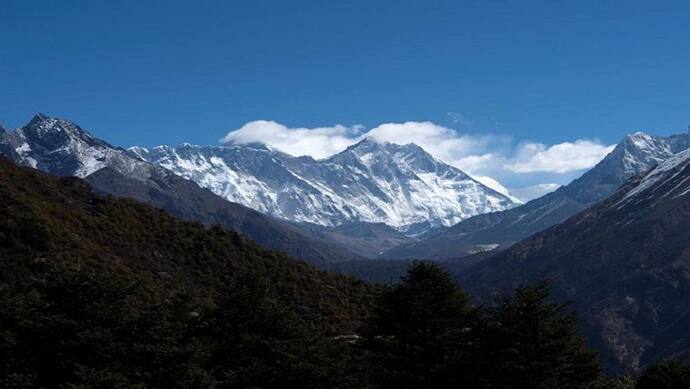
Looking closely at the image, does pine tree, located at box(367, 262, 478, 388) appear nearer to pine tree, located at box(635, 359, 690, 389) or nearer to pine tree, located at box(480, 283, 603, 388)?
pine tree, located at box(480, 283, 603, 388)

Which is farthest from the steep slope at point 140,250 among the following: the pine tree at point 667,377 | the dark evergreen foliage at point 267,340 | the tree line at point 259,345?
the pine tree at point 667,377

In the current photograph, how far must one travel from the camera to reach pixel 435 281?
4784 centimetres

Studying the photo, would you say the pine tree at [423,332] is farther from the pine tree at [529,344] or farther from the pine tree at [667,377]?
the pine tree at [667,377]

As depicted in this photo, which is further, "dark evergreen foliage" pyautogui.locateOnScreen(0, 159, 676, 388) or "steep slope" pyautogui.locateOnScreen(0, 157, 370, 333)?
"steep slope" pyautogui.locateOnScreen(0, 157, 370, 333)

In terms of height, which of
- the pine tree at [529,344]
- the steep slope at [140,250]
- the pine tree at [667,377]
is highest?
the steep slope at [140,250]

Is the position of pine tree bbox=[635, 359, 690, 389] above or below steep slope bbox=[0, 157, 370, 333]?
below

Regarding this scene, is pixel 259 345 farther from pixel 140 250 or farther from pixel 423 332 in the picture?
pixel 140 250

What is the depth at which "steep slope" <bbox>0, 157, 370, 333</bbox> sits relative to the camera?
62.7m

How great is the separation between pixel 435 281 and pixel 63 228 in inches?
1440

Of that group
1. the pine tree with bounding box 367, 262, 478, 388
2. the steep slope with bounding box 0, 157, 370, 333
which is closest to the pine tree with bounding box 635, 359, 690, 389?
the pine tree with bounding box 367, 262, 478, 388

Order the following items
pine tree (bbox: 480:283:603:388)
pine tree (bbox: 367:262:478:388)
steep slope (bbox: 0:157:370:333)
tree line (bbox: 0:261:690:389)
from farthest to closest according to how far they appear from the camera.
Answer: steep slope (bbox: 0:157:370:333)
pine tree (bbox: 367:262:478:388)
pine tree (bbox: 480:283:603:388)
tree line (bbox: 0:261:690:389)

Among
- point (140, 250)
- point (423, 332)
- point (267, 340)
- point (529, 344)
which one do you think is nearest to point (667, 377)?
point (529, 344)

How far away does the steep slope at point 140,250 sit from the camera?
62688 mm

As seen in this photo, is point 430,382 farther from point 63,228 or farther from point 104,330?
point 63,228
